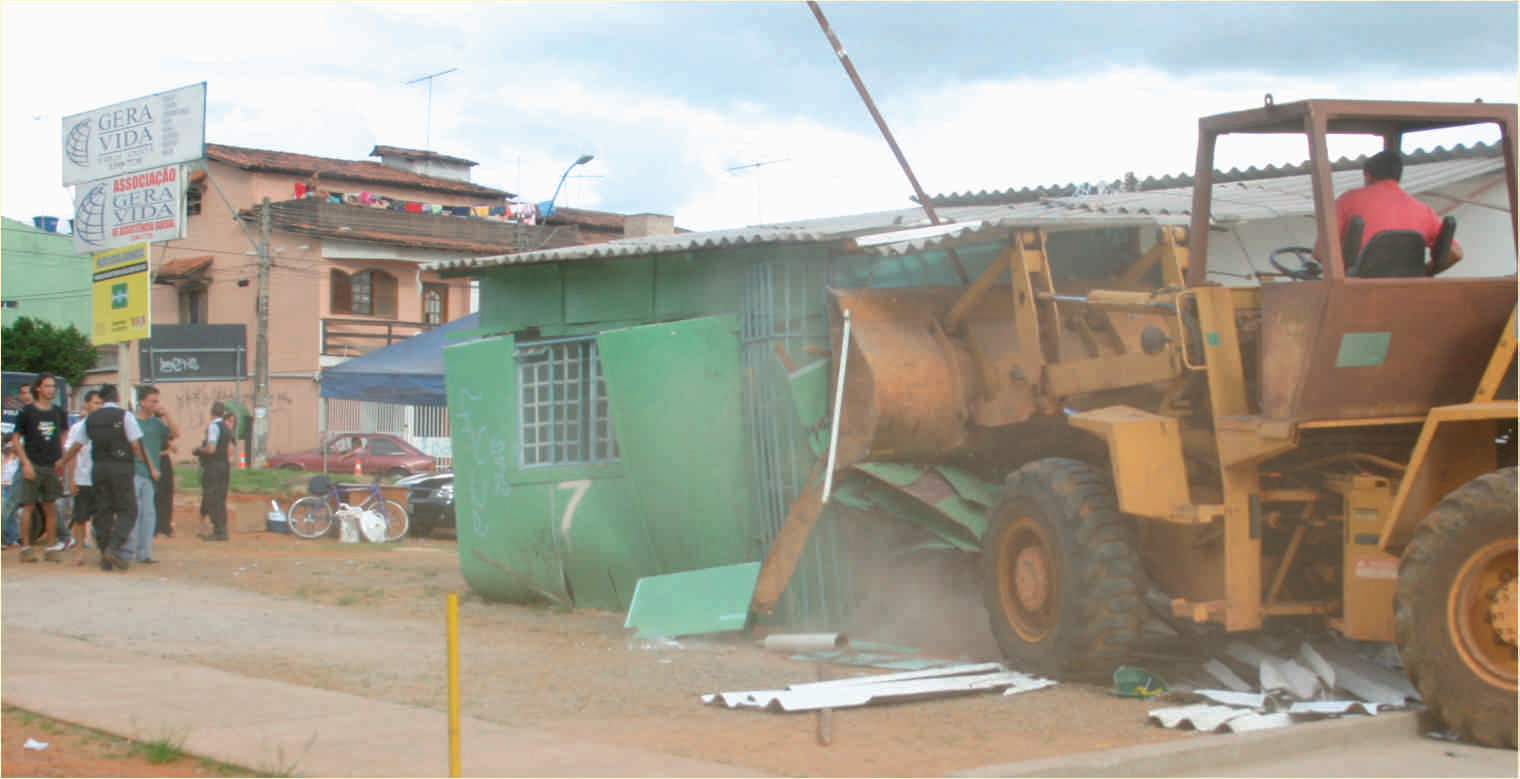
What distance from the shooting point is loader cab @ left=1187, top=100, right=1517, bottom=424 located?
699 centimetres

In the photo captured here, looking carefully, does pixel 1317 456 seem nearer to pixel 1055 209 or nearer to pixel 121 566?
pixel 1055 209

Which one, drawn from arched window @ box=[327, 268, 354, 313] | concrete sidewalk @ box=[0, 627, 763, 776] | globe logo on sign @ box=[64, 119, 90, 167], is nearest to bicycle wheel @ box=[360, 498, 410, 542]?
globe logo on sign @ box=[64, 119, 90, 167]

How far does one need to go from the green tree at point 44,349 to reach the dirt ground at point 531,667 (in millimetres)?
34922

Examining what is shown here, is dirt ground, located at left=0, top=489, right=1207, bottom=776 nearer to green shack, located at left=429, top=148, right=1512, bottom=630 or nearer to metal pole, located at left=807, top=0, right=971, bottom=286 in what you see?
green shack, located at left=429, top=148, right=1512, bottom=630

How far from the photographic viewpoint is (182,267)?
42750 millimetres

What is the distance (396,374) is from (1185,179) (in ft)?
37.3

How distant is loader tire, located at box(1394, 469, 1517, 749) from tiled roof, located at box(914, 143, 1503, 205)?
16.3 feet

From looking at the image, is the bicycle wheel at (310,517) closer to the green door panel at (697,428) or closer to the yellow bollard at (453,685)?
the green door panel at (697,428)

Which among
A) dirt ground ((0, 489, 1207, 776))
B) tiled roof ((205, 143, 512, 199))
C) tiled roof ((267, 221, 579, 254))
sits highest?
tiled roof ((205, 143, 512, 199))

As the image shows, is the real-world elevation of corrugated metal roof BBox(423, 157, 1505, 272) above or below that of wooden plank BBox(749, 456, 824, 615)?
above

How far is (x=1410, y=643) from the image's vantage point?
255 inches

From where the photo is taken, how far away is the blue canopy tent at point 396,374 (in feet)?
67.4

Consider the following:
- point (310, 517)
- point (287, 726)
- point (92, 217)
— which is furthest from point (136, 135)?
point (287, 726)

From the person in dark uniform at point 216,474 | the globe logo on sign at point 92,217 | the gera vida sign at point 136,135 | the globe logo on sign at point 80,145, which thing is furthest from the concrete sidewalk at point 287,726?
the globe logo on sign at point 80,145
